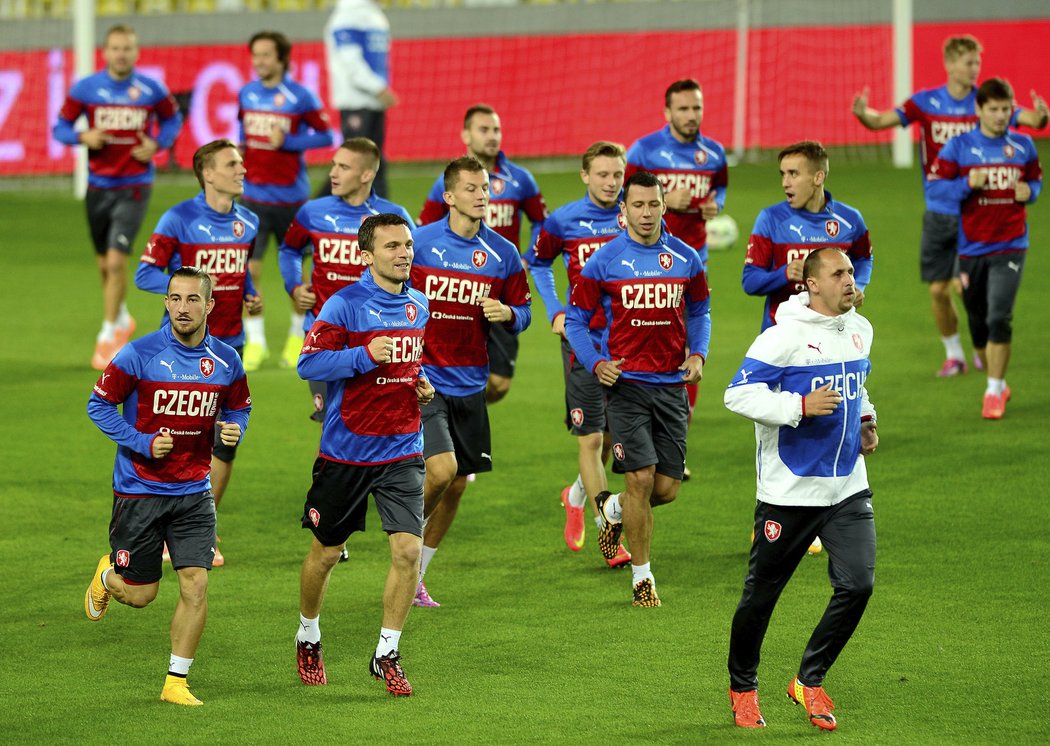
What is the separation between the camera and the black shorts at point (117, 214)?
13805 mm

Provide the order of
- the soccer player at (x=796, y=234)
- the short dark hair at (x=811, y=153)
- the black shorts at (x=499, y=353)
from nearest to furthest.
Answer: the short dark hair at (x=811, y=153), the soccer player at (x=796, y=234), the black shorts at (x=499, y=353)

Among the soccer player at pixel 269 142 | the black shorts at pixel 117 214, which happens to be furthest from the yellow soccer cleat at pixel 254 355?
the black shorts at pixel 117 214

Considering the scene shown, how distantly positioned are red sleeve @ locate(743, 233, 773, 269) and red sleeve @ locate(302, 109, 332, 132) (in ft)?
19.5

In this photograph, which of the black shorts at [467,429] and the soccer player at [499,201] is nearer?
the black shorts at [467,429]

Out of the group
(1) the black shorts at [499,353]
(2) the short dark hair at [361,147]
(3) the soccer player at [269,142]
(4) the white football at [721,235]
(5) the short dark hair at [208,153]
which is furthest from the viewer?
(4) the white football at [721,235]

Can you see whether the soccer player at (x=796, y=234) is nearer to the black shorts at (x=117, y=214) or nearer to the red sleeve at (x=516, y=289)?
the red sleeve at (x=516, y=289)

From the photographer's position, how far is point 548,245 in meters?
9.38

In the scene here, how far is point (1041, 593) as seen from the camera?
8102mm

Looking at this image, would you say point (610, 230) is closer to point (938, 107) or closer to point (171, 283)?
point (171, 283)

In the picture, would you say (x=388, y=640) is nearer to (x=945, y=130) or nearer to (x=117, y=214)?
(x=117, y=214)

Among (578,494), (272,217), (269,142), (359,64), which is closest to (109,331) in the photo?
(272,217)

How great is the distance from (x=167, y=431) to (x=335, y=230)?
9.64ft

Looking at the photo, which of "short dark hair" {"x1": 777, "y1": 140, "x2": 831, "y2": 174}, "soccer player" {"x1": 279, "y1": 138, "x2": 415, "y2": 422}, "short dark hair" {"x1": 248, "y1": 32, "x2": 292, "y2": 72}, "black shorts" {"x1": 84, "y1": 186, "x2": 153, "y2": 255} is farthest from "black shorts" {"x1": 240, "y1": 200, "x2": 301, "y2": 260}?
"short dark hair" {"x1": 777, "y1": 140, "x2": 831, "y2": 174}

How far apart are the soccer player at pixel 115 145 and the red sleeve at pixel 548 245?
5.57 meters
